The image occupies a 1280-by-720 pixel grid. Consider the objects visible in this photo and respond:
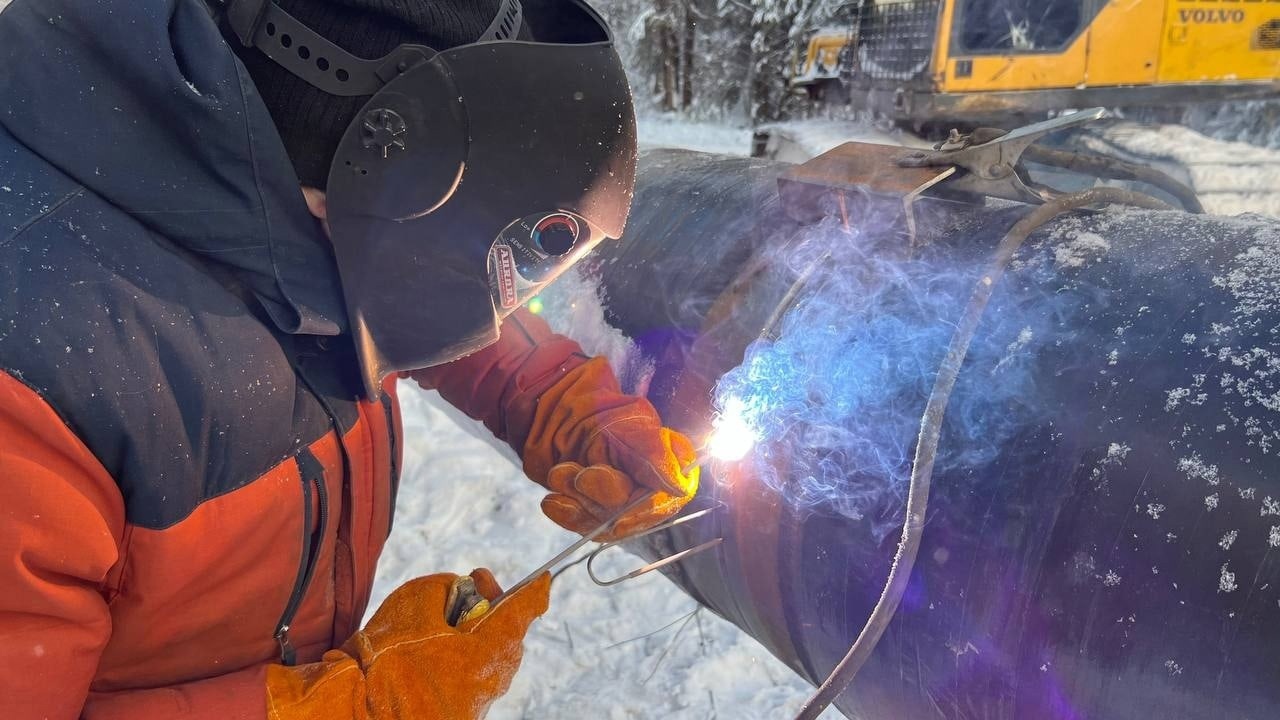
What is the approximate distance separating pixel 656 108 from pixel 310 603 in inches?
784

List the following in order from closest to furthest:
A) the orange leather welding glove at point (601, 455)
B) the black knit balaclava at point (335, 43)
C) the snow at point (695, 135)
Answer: the black knit balaclava at point (335, 43) → the orange leather welding glove at point (601, 455) → the snow at point (695, 135)

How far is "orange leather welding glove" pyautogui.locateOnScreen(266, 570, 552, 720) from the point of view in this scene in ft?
4.66

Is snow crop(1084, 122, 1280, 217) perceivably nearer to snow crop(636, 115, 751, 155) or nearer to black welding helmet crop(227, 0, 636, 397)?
black welding helmet crop(227, 0, 636, 397)

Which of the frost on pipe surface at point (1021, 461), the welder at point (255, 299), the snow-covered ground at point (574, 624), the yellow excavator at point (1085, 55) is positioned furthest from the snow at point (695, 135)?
the welder at point (255, 299)

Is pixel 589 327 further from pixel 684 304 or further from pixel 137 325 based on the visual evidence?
pixel 137 325

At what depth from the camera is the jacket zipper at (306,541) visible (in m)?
1.47

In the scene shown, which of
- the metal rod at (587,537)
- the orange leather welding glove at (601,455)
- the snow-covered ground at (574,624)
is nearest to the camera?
the metal rod at (587,537)

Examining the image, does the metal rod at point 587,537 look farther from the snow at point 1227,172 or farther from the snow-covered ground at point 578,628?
the snow at point 1227,172

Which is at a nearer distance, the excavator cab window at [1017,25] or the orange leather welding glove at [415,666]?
the orange leather welding glove at [415,666]

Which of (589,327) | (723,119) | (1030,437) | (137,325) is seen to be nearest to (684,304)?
(589,327)

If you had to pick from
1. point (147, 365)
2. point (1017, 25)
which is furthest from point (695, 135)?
point (147, 365)

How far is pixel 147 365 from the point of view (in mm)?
1192

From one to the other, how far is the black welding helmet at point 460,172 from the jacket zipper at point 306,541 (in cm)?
16

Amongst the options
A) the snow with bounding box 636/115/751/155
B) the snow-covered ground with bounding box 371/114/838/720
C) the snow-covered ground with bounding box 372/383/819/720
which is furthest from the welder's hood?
the snow with bounding box 636/115/751/155
